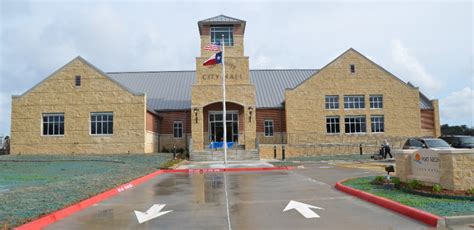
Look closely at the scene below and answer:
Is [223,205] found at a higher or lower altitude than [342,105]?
lower

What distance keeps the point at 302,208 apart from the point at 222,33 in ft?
101

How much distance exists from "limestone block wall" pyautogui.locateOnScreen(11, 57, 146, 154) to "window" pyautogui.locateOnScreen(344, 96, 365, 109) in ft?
63.5

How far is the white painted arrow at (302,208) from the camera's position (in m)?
9.15

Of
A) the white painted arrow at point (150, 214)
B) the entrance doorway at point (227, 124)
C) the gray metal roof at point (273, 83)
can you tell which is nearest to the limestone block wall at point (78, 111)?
the entrance doorway at point (227, 124)

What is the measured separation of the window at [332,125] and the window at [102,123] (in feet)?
66.2

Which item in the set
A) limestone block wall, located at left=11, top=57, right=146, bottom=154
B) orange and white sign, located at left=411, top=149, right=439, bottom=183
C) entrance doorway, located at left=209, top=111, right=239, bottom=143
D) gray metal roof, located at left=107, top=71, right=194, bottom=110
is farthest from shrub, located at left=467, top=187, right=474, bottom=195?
gray metal roof, located at left=107, top=71, right=194, bottom=110

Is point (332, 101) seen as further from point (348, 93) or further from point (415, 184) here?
point (415, 184)

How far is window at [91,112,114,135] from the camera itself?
117 ft

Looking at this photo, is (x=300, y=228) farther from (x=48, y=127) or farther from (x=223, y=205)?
(x=48, y=127)

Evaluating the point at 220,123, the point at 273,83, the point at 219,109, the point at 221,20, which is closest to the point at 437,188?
the point at 219,109

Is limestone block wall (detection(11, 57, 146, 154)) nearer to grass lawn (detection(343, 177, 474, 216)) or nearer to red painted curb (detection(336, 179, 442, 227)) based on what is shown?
red painted curb (detection(336, 179, 442, 227))

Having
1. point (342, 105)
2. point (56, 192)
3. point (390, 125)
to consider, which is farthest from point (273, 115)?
point (56, 192)

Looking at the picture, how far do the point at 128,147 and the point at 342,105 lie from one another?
2044 centimetres

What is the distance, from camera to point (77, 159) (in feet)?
98.0
